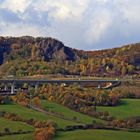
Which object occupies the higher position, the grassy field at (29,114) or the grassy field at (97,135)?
the grassy field at (29,114)

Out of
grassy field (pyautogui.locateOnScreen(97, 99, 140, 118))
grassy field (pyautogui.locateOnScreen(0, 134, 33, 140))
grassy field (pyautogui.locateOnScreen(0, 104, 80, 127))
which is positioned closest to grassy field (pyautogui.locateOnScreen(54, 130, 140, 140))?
grassy field (pyautogui.locateOnScreen(0, 134, 33, 140))

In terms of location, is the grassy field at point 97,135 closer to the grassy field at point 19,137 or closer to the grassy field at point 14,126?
the grassy field at point 19,137

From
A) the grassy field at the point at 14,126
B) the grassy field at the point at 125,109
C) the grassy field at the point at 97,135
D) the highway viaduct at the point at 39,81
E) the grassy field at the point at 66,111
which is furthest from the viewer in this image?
the highway viaduct at the point at 39,81

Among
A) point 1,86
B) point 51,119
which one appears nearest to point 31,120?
point 51,119

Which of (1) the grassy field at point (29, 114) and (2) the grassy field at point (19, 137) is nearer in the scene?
(2) the grassy field at point (19, 137)

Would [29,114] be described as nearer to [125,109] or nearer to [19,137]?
[19,137]

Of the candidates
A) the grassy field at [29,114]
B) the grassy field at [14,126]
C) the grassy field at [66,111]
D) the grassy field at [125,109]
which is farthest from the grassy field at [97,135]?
the grassy field at [125,109]

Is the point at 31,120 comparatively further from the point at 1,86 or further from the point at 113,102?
the point at 1,86

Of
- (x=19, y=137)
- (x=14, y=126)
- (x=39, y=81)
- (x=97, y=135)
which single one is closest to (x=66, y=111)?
(x=14, y=126)
